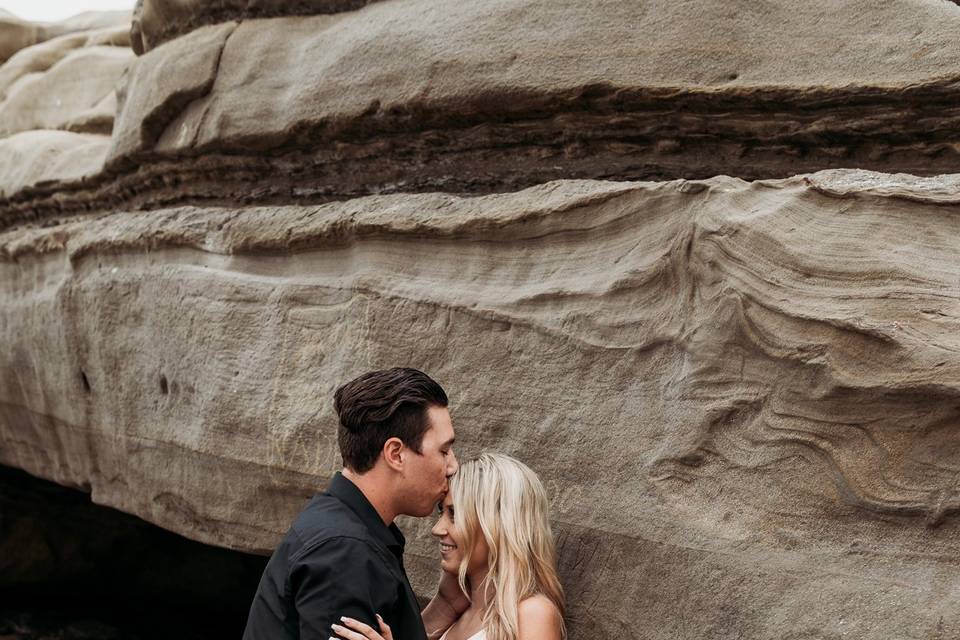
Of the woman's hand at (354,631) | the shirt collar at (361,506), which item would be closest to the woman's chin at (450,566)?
the shirt collar at (361,506)

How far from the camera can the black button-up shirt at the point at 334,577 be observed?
2.09 meters

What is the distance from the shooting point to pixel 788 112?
276 centimetres

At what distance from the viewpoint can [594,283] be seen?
269 cm

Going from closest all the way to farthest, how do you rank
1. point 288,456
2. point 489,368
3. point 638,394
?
point 638,394, point 489,368, point 288,456

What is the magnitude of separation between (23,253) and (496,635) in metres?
3.35

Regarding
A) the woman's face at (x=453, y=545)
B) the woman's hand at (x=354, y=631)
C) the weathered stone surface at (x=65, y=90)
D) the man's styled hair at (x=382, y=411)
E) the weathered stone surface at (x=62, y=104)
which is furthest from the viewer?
the weathered stone surface at (x=65, y=90)

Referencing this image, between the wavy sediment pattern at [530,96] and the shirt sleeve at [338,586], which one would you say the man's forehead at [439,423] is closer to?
the shirt sleeve at [338,586]

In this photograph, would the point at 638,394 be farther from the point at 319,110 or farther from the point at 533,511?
the point at 319,110

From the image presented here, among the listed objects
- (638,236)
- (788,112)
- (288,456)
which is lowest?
(288,456)

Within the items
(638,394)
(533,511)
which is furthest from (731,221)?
(533,511)

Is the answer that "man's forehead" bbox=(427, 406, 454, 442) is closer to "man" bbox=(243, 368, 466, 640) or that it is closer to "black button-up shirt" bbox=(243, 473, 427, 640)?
"man" bbox=(243, 368, 466, 640)

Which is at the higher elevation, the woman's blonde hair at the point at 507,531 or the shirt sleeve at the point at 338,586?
the shirt sleeve at the point at 338,586

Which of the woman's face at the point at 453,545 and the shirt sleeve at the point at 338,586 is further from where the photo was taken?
the woman's face at the point at 453,545

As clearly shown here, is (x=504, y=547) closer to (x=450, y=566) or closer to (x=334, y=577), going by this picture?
(x=450, y=566)
